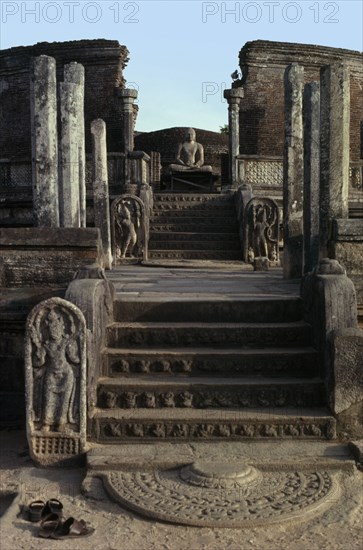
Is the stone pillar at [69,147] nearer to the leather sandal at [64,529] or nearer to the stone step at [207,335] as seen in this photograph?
the stone step at [207,335]

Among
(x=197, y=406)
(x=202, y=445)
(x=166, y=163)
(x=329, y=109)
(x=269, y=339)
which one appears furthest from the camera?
(x=166, y=163)

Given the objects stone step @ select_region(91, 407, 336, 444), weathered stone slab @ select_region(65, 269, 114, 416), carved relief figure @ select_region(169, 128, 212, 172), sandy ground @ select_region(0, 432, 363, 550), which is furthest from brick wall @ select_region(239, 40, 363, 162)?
sandy ground @ select_region(0, 432, 363, 550)

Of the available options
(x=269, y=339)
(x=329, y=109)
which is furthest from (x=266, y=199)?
(x=269, y=339)

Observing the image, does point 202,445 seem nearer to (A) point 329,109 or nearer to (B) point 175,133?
(A) point 329,109

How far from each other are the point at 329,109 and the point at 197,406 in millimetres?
3644

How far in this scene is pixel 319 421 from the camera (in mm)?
4496

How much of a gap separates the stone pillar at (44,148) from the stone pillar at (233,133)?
402 inches

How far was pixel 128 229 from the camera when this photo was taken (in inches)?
467

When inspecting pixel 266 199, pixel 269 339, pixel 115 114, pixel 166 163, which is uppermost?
pixel 115 114

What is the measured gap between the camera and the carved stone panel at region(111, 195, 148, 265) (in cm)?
1187

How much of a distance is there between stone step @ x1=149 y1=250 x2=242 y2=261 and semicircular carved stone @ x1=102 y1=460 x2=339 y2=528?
341 inches

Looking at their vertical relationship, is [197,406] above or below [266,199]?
below

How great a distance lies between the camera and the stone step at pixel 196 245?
12898mm

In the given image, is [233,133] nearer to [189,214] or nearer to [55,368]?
[189,214]
